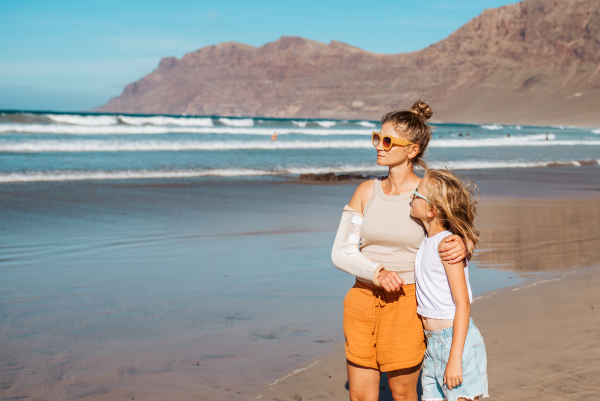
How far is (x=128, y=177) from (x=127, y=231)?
8.10 m

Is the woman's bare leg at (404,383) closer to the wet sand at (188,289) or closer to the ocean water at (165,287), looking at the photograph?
the wet sand at (188,289)

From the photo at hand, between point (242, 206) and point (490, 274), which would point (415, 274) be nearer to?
point (490, 274)

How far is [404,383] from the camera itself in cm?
256

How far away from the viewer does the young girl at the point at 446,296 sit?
7.70 feet

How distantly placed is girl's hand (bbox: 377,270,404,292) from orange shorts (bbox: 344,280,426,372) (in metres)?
0.16

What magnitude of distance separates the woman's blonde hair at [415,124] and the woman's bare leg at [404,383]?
0.96 m

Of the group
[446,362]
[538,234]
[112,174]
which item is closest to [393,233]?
[446,362]

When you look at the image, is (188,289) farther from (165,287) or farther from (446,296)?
(446,296)

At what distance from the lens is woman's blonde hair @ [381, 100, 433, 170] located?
2.60 meters

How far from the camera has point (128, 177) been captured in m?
16.2

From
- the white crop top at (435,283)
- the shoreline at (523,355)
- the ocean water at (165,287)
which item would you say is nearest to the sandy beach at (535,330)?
the shoreline at (523,355)

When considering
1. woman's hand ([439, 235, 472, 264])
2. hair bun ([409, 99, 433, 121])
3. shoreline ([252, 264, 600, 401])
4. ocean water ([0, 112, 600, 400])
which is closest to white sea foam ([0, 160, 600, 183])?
ocean water ([0, 112, 600, 400])

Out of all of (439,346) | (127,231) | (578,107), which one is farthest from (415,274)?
(578,107)

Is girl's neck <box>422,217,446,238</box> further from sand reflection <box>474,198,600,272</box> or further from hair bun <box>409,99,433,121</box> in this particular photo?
sand reflection <box>474,198,600,272</box>
